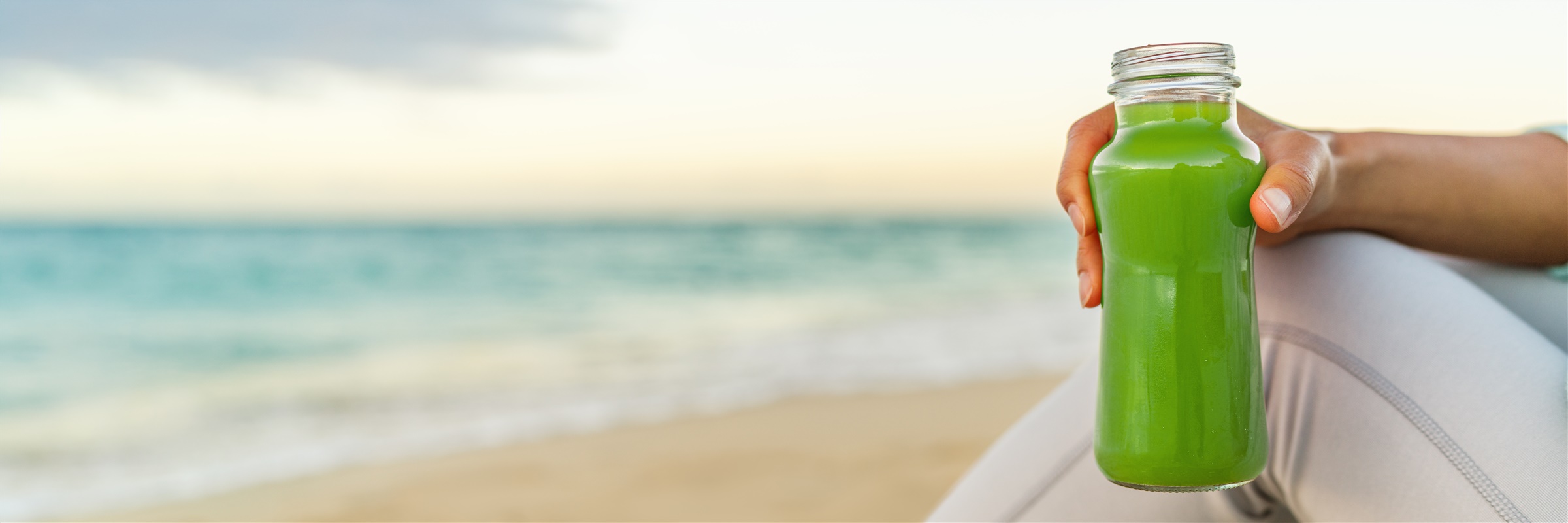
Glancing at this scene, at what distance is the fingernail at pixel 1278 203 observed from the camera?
84 cm

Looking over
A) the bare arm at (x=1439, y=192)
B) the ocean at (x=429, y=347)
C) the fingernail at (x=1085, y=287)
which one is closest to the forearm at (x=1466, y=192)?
the bare arm at (x=1439, y=192)

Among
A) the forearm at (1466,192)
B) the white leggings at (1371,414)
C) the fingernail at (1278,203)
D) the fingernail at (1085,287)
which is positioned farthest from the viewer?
the forearm at (1466,192)

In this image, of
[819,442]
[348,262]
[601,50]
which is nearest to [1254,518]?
[819,442]

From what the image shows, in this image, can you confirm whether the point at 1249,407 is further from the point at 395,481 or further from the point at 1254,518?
the point at 395,481

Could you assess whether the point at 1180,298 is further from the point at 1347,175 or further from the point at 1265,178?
the point at 1347,175

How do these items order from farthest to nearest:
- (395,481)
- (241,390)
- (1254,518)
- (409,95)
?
1. (409,95)
2. (241,390)
3. (395,481)
4. (1254,518)

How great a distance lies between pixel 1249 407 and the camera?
37.6 inches

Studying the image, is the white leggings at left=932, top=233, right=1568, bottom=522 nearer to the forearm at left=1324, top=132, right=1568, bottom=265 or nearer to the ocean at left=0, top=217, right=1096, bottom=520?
the forearm at left=1324, top=132, right=1568, bottom=265

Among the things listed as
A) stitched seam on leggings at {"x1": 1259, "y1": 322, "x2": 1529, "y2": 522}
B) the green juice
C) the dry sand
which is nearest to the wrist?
stitched seam on leggings at {"x1": 1259, "y1": 322, "x2": 1529, "y2": 522}

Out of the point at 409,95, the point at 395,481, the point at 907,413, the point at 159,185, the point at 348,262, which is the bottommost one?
the point at 907,413

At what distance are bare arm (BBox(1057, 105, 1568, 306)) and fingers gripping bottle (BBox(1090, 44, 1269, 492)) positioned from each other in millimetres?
119

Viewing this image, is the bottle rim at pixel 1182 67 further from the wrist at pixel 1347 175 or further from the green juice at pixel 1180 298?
the wrist at pixel 1347 175

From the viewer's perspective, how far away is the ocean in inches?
156

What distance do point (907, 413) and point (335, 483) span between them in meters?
2.11
